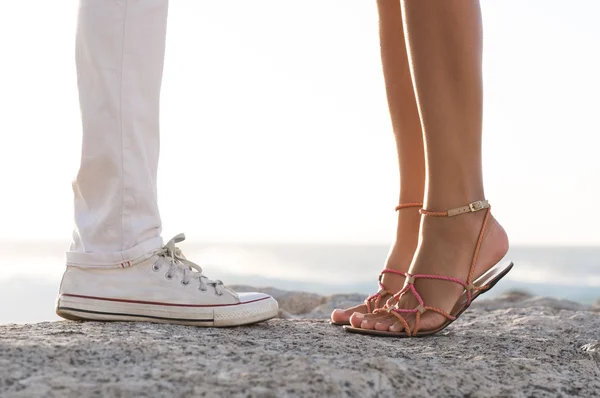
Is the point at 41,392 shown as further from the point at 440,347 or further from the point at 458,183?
the point at 458,183

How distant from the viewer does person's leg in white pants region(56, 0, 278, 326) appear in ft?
5.81

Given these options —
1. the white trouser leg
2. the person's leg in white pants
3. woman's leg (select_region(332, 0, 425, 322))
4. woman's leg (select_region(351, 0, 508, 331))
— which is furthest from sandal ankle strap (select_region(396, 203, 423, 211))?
the white trouser leg

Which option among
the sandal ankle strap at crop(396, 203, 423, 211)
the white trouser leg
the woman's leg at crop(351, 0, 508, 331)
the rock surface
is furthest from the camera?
the sandal ankle strap at crop(396, 203, 423, 211)

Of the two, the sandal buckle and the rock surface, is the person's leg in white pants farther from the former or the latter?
the sandal buckle

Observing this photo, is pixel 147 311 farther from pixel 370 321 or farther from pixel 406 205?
pixel 406 205

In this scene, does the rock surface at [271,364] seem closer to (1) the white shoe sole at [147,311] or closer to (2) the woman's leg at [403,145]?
(1) the white shoe sole at [147,311]

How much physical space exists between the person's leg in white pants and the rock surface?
111 mm

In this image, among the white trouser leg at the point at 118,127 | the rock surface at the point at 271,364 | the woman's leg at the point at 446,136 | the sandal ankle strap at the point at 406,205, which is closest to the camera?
→ the rock surface at the point at 271,364

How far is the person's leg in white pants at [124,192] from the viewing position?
5.81ft

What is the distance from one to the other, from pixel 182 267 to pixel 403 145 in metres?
0.80

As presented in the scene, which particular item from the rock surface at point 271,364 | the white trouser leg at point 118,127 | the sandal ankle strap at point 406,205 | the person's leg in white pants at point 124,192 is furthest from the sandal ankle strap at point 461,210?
the white trouser leg at point 118,127

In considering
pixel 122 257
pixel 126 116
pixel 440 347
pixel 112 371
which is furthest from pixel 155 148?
pixel 440 347

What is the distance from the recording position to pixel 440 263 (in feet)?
6.30

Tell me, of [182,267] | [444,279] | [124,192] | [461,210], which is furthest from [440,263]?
[124,192]
